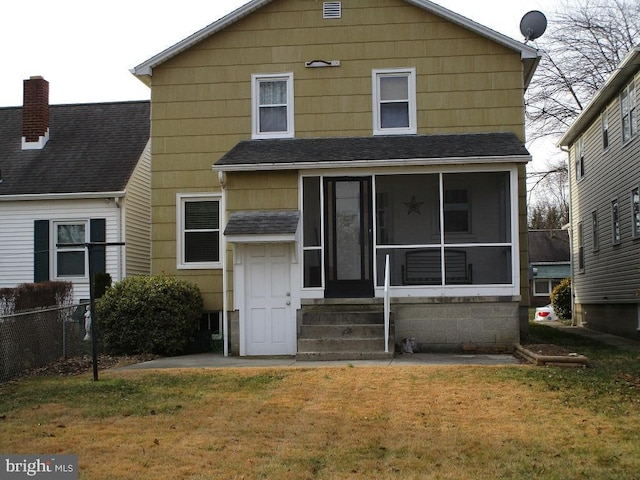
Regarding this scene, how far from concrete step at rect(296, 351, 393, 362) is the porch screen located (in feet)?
6.80

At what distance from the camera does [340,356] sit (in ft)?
42.5

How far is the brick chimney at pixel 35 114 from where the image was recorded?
22.0 metres

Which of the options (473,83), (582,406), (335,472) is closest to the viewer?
(335,472)

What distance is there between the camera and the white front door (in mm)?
14398

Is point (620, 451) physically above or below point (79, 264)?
below

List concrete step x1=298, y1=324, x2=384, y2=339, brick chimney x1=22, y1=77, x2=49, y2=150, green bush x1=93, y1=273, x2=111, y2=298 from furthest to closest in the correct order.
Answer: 1. brick chimney x1=22, y1=77, x2=49, y2=150
2. green bush x1=93, y1=273, x2=111, y2=298
3. concrete step x1=298, y1=324, x2=384, y2=339

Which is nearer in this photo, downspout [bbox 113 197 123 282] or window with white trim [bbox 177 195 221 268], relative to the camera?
window with white trim [bbox 177 195 221 268]

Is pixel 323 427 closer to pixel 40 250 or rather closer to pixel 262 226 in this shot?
pixel 262 226

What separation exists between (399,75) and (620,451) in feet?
34.9

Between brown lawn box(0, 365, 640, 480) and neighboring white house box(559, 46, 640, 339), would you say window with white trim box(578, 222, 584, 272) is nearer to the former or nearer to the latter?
neighboring white house box(559, 46, 640, 339)

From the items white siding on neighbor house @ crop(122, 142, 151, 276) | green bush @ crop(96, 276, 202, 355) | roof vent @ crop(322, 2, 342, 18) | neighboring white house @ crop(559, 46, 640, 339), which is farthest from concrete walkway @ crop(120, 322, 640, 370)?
roof vent @ crop(322, 2, 342, 18)

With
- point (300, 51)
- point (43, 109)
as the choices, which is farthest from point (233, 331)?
point (43, 109)

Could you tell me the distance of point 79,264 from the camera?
20.3 metres

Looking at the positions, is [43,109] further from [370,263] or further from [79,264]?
[370,263]
